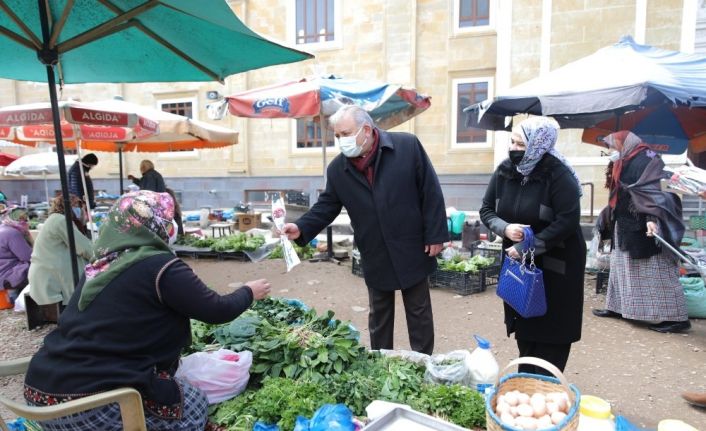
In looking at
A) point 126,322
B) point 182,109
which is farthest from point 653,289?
point 182,109

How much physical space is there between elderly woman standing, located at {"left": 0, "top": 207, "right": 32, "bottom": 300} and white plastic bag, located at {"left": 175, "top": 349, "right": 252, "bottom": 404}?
4.09m

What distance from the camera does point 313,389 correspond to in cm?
244

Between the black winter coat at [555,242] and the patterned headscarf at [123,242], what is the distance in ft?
6.54

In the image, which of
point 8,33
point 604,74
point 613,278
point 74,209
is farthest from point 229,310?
point 604,74

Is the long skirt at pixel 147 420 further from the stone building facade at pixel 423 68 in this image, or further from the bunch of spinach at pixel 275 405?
the stone building facade at pixel 423 68

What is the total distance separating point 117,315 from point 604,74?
5166 mm

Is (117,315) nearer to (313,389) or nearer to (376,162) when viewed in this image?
(313,389)

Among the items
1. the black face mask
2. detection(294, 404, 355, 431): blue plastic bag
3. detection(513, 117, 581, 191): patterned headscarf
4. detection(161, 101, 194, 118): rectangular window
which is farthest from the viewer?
detection(161, 101, 194, 118): rectangular window

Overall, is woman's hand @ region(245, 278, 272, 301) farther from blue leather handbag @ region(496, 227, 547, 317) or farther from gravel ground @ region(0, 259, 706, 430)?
gravel ground @ region(0, 259, 706, 430)

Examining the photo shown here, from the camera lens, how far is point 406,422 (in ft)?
6.12

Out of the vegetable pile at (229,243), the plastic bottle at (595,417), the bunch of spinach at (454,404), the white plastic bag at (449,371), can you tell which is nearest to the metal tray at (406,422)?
the bunch of spinach at (454,404)

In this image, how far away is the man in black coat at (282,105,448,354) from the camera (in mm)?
3160

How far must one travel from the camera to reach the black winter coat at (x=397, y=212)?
3.17 meters

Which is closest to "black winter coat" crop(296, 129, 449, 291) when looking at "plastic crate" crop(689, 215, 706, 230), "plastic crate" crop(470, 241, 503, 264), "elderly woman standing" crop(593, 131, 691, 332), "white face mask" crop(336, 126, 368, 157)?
"white face mask" crop(336, 126, 368, 157)
